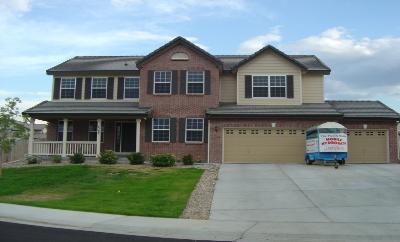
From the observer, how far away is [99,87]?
3161 cm

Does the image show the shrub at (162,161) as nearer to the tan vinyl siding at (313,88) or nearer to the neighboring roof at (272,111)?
the neighboring roof at (272,111)

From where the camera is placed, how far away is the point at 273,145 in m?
27.6

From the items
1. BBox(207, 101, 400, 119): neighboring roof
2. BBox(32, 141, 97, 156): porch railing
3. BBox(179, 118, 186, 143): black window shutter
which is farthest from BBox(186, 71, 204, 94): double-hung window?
BBox(32, 141, 97, 156): porch railing

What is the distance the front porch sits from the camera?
92.9 feet

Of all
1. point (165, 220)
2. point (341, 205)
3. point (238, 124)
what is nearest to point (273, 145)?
point (238, 124)

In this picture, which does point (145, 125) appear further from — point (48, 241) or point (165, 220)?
point (48, 241)

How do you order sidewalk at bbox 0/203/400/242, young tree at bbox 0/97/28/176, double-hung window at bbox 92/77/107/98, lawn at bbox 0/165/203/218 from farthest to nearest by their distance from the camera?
double-hung window at bbox 92/77/107/98 → young tree at bbox 0/97/28/176 → lawn at bbox 0/165/203/218 → sidewalk at bbox 0/203/400/242

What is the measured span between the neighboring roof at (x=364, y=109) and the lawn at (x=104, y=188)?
1079 cm

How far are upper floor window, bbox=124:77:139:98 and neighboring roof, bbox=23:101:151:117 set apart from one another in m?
0.75

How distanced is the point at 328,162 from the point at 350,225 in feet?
46.8

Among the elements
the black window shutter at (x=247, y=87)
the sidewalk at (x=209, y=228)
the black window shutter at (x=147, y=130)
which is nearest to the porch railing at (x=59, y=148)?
the black window shutter at (x=147, y=130)

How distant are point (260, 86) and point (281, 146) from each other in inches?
165

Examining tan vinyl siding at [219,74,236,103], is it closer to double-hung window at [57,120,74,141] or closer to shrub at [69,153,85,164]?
shrub at [69,153,85,164]

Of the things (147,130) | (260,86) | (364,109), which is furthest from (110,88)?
(364,109)
